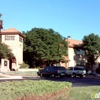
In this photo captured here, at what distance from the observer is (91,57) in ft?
201

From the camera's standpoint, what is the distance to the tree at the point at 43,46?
52.1 metres

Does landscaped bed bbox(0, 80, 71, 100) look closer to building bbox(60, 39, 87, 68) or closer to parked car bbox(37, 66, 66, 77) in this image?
parked car bbox(37, 66, 66, 77)

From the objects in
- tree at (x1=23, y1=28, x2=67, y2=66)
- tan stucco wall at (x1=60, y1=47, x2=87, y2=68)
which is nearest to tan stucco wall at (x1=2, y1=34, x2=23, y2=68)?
tree at (x1=23, y1=28, x2=67, y2=66)

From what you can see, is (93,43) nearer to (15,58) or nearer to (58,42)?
(58,42)

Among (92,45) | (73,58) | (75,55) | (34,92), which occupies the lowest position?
(34,92)

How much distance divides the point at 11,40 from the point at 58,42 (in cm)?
1047

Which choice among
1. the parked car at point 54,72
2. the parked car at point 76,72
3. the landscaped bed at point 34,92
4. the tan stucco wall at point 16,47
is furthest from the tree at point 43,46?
the landscaped bed at point 34,92

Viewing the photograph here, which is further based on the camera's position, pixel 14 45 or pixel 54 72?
pixel 14 45

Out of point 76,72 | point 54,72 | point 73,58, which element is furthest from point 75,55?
point 54,72

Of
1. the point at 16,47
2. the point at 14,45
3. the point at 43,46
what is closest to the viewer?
the point at 16,47

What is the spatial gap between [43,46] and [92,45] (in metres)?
13.9

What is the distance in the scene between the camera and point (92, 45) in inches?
2344

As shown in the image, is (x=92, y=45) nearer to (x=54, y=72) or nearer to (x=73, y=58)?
(x=73, y=58)

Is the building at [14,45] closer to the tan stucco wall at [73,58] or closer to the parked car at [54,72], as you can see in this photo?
the parked car at [54,72]
